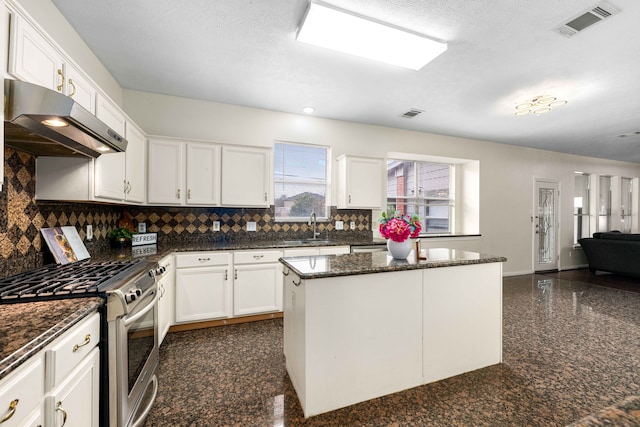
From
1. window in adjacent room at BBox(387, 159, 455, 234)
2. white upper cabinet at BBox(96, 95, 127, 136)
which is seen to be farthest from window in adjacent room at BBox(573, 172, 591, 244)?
white upper cabinet at BBox(96, 95, 127, 136)

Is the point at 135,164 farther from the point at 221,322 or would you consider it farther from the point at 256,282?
the point at 221,322

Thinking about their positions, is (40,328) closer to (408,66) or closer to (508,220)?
(408,66)

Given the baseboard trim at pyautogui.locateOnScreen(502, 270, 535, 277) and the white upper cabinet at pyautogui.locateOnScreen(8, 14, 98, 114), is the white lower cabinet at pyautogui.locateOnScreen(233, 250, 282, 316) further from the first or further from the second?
the baseboard trim at pyautogui.locateOnScreen(502, 270, 535, 277)

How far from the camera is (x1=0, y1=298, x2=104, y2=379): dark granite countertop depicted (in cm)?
82

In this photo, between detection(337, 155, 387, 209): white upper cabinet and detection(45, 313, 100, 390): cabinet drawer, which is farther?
detection(337, 155, 387, 209): white upper cabinet

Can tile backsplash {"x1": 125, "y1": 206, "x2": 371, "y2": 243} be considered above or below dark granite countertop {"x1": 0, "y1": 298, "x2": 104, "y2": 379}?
above

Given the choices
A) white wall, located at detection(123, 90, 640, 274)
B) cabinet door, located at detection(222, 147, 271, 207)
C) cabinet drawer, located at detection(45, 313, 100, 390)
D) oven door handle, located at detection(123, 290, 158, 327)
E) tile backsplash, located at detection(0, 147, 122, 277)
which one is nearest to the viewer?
cabinet drawer, located at detection(45, 313, 100, 390)

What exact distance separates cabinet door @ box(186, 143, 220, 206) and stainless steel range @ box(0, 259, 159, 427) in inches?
57.1

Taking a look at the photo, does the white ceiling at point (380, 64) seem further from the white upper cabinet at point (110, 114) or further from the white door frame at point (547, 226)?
the white door frame at point (547, 226)

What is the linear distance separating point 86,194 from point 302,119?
286 centimetres

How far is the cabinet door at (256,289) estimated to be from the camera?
311 centimetres

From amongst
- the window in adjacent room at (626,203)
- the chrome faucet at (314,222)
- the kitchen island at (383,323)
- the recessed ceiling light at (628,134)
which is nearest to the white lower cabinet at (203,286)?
the kitchen island at (383,323)

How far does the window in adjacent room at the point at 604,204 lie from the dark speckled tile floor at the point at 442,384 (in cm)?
554

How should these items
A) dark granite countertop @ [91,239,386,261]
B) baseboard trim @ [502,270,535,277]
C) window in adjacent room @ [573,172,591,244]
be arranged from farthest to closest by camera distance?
1. window in adjacent room @ [573,172,591,244]
2. baseboard trim @ [502,270,535,277]
3. dark granite countertop @ [91,239,386,261]
